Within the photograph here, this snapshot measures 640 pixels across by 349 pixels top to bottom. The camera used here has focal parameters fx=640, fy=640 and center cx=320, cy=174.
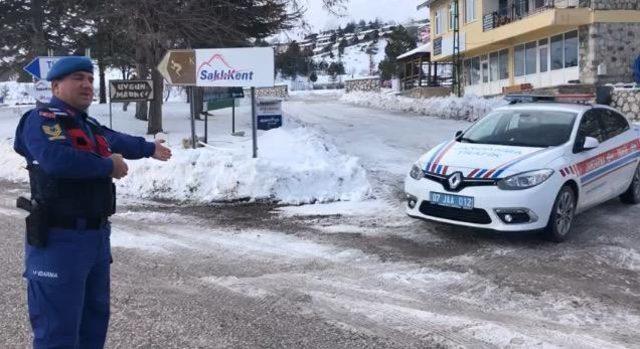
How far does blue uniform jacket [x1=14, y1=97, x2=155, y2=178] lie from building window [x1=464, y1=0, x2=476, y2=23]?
33702 mm

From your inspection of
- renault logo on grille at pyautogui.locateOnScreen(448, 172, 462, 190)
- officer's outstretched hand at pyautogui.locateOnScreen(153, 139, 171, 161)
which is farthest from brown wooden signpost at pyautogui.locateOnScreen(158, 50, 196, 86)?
officer's outstretched hand at pyautogui.locateOnScreen(153, 139, 171, 161)

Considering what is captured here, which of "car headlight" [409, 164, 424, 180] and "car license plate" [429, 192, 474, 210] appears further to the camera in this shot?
"car headlight" [409, 164, 424, 180]

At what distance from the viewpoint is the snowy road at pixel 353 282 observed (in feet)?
14.7

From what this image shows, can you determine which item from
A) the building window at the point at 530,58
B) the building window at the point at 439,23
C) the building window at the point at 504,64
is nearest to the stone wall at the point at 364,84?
the building window at the point at 439,23

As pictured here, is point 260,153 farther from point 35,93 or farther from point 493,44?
point 493,44

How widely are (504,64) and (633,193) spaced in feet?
83.1

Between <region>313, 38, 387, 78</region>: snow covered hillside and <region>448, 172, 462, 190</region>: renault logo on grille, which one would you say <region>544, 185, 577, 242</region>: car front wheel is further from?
<region>313, 38, 387, 78</region>: snow covered hillside

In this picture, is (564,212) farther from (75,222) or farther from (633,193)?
(75,222)

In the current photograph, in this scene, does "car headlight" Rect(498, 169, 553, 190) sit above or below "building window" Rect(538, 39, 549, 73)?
below

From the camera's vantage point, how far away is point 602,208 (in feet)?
28.6

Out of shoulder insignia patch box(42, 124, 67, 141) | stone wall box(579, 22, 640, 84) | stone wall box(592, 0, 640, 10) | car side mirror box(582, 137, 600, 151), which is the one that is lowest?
car side mirror box(582, 137, 600, 151)

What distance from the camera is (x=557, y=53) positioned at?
27.8 m

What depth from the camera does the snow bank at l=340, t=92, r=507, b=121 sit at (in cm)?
2481

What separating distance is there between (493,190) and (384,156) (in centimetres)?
→ 716
